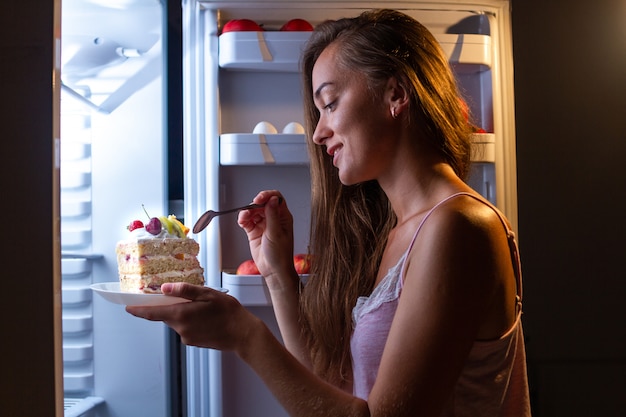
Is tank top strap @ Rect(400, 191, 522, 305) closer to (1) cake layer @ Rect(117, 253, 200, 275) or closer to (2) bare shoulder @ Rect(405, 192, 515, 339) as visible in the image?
(2) bare shoulder @ Rect(405, 192, 515, 339)

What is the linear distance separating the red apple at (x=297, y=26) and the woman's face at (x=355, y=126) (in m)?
0.39

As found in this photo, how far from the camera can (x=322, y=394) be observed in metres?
0.80

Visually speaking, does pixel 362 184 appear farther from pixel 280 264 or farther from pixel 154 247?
pixel 154 247

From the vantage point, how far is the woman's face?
99 centimetres

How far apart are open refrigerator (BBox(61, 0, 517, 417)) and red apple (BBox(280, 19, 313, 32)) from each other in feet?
0.07

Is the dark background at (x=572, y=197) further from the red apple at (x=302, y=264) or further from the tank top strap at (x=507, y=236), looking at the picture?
the tank top strap at (x=507, y=236)

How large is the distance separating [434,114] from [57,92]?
1.81ft

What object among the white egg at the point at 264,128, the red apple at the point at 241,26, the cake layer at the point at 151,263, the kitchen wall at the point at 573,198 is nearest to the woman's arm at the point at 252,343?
the cake layer at the point at 151,263

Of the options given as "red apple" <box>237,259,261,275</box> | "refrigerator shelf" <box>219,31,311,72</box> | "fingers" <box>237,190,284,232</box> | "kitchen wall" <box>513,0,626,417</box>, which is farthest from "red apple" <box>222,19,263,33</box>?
"kitchen wall" <box>513,0,626,417</box>

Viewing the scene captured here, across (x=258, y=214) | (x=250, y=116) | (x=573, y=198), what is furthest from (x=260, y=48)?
(x=573, y=198)

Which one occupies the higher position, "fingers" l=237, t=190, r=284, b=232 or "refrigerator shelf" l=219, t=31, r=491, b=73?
"refrigerator shelf" l=219, t=31, r=491, b=73

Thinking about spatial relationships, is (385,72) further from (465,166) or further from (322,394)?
(322,394)

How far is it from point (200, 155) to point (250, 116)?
15 cm

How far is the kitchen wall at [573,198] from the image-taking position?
1527mm
